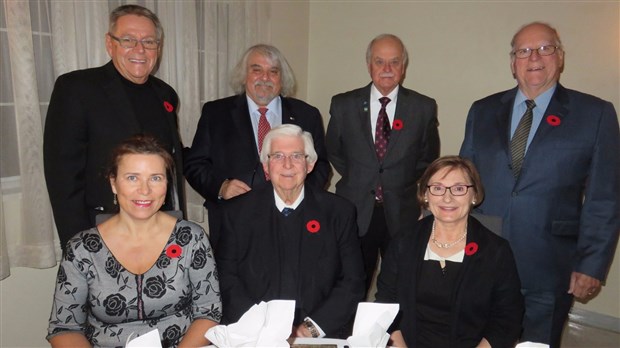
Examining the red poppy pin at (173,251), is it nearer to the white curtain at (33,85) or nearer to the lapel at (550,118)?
the white curtain at (33,85)

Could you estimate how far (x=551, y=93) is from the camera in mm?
2445

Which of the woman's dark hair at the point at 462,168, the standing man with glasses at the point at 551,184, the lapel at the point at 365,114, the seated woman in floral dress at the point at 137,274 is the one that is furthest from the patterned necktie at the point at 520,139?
the seated woman in floral dress at the point at 137,274

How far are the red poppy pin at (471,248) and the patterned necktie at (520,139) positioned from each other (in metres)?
0.55

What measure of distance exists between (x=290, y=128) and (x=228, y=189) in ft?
2.27

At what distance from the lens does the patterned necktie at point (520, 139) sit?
2.43 meters

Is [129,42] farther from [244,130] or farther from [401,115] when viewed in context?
[401,115]

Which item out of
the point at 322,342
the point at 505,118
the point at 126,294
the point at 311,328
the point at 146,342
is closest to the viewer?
the point at 146,342

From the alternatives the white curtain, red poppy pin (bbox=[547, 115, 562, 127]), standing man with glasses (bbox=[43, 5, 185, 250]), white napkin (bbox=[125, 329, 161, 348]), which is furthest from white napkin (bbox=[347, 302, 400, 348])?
the white curtain

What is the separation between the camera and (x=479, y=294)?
2.05 m

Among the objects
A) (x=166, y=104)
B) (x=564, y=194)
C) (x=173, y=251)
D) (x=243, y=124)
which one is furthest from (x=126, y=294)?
(x=564, y=194)

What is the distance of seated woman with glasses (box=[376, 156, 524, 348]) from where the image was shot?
2.05 m

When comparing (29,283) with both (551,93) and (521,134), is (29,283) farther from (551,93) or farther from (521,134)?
(551,93)

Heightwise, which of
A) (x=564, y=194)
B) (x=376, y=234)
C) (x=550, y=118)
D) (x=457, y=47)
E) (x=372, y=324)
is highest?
(x=457, y=47)

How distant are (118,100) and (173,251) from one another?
0.92 meters
